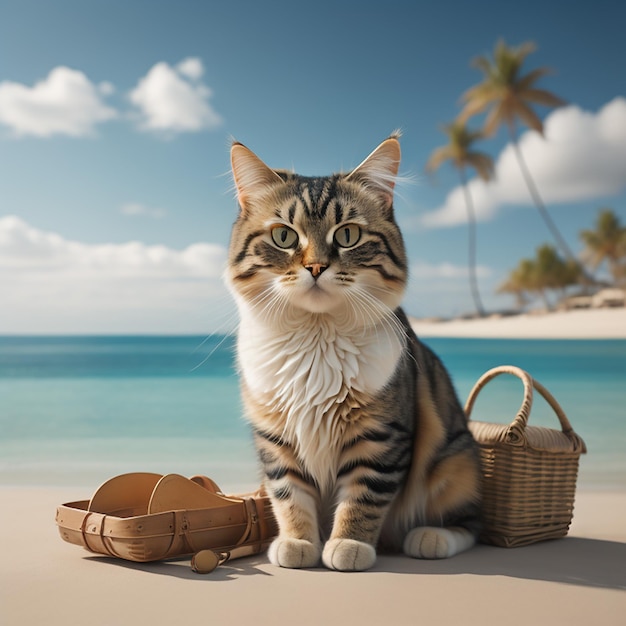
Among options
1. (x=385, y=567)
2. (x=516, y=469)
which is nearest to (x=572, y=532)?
(x=516, y=469)

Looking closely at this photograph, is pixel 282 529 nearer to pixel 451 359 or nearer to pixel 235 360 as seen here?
pixel 235 360

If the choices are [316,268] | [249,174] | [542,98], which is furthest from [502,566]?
[542,98]

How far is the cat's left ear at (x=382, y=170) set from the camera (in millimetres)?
1957

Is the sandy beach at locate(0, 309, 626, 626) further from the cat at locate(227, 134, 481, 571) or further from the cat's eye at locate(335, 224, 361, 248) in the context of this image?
the cat's eye at locate(335, 224, 361, 248)

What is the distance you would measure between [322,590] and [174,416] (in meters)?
5.68

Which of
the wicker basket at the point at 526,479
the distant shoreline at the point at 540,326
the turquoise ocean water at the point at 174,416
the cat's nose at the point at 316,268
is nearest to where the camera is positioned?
the cat's nose at the point at 316,268

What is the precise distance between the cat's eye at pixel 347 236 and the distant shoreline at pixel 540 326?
15.5 meters

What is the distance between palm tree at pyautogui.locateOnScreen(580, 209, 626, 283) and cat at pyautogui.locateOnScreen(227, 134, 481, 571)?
21.3 m

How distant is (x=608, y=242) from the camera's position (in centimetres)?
2152

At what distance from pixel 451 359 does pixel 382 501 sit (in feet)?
47.5

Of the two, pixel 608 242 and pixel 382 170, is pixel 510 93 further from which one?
pixel 382 170

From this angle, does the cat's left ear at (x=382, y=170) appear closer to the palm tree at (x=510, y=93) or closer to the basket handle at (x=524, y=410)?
the basket handle at (x=524, y=410)

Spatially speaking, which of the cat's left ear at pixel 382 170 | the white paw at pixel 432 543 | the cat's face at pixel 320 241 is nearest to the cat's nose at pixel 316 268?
the cat's face at pixel 320 241

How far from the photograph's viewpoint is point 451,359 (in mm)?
16047
